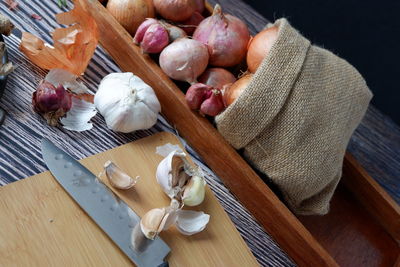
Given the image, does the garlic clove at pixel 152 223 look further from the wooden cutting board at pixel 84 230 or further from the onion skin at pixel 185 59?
the onion skin at pixel 185 59

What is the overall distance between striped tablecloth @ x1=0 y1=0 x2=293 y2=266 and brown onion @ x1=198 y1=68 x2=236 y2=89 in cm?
10

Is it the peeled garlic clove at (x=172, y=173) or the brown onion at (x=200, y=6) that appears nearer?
the peeled garlic clove at (x=172, y=173)

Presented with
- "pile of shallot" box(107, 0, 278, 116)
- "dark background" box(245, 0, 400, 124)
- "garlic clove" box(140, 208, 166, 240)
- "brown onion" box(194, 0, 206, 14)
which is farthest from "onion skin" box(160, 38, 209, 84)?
"dark background" box(245, 0, 400, 124)

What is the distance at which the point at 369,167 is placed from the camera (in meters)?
1.01

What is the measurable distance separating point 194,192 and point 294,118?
0.18m

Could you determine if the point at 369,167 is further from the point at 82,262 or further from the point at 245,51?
the point at 82,262

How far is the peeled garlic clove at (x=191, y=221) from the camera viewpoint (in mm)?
662

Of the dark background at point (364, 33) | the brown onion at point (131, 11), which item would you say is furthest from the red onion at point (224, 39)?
the dark background at point (364, 33)

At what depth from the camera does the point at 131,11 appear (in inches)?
32.1

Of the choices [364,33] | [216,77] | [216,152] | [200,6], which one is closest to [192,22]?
[200,6]

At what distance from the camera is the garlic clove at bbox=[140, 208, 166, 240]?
62 centimetres

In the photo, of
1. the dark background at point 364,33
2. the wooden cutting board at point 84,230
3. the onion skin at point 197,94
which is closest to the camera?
the wooden cutting board at point 84,230

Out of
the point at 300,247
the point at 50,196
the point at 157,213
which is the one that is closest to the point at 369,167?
the point at 300,247

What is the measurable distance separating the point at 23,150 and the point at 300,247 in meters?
0.42
